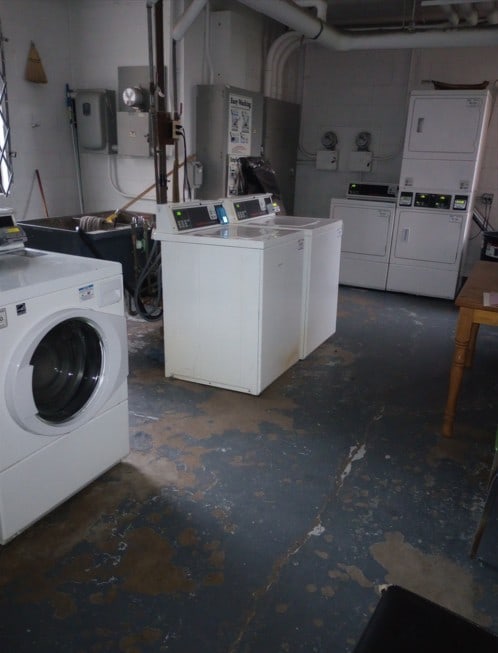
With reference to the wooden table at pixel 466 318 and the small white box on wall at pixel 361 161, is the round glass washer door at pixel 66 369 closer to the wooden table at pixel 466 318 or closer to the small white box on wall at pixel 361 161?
the wooden table at pixel 466 318

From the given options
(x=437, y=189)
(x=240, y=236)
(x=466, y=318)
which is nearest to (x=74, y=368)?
(x=240, y=236)

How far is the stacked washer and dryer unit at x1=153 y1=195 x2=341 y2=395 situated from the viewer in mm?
2980

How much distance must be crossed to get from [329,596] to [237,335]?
1.61m

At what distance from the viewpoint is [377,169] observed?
245 inches

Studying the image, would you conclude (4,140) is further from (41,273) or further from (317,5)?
(41,273)

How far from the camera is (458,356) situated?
102 inches

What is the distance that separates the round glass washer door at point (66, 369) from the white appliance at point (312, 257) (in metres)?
1.72

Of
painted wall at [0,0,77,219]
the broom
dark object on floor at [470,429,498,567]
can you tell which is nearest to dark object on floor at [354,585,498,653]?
dark object on floor at [470,429,498,567]

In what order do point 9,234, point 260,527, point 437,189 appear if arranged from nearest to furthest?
1. point 260,527
2. point 9,234
3. point 437,189

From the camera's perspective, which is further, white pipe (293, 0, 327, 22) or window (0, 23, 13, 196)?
white pipe (293, 0, 327, 22)

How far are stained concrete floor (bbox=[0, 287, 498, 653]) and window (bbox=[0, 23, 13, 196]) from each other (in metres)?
2.41

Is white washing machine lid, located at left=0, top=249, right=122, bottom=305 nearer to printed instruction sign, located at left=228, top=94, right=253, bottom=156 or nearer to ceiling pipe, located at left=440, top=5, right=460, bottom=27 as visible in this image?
printed instruction sign, located at left=228, top=94, right=253, bottom=156

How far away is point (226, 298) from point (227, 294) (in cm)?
3

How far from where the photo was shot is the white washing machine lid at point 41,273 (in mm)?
1798
